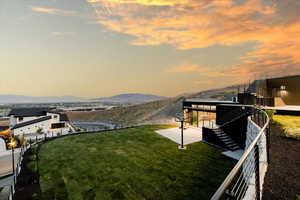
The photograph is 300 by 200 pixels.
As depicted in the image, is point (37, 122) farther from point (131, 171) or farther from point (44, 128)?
point (131, 171)

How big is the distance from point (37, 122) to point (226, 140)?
35.9 m

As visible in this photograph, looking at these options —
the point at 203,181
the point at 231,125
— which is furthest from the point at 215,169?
the point at 231,125

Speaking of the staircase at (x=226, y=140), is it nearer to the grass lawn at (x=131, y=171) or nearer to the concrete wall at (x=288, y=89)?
the grass lawn at (x=131, y=171)

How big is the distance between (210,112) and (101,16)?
17935mm

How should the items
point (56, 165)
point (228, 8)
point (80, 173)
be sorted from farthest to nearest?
point (228, 8) < point (56, 165) < point (80, 173)

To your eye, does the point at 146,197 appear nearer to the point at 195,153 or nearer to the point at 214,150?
the point at 195,153

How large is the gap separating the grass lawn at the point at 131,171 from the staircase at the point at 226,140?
1.35 m

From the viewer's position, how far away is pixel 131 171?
7.93 m

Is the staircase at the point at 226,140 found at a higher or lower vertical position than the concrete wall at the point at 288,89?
lower

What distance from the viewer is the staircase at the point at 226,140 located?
38.0 ft

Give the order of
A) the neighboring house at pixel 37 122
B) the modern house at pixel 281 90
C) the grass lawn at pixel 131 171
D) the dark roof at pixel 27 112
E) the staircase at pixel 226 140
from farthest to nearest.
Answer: the dark roof at pixel 27 112 → the neighboring house at pixel 37 122 → the modern house at pixel 281 90 → the staircase at pixel 226 140 → the grass lawn at pixel 131 171

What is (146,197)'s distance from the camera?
5.94m

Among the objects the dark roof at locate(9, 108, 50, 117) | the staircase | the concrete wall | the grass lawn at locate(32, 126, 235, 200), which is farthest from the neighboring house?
the concrete wall

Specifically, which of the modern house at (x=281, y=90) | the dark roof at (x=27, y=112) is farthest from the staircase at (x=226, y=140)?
the dark roof at (x=27, y=112)
